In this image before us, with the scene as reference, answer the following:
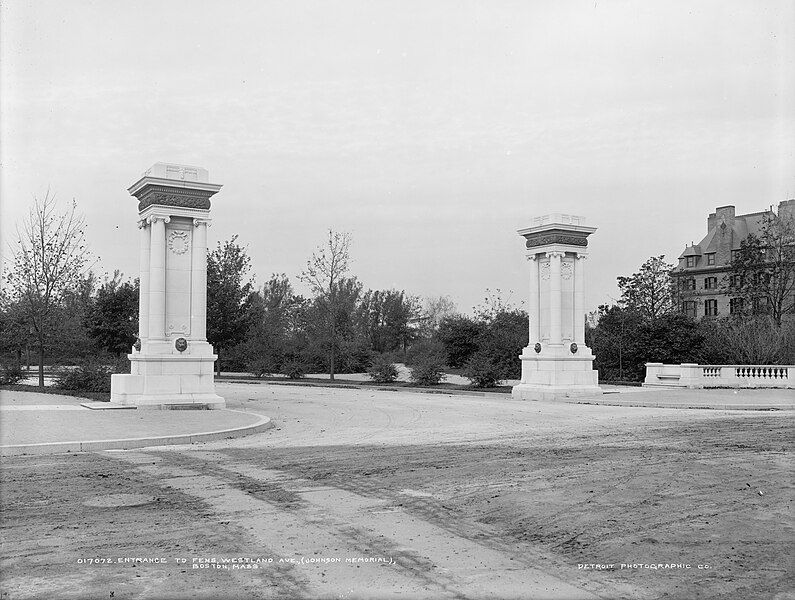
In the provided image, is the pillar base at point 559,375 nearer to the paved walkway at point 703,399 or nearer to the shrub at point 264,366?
the paved walkway at point 703,399

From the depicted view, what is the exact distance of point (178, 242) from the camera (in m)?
22.1

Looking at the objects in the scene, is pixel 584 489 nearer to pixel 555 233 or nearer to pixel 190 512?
pixel 190 512

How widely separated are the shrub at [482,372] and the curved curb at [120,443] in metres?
20.3

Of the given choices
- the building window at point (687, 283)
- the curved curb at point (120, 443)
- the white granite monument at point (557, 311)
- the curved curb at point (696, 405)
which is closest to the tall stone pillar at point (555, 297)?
the white granite monument at point (557, 311)

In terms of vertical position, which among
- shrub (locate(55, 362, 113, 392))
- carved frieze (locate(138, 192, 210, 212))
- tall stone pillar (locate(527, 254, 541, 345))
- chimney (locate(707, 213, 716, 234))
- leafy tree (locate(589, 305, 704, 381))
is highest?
chimney (locate(707, 213, 716, 234))

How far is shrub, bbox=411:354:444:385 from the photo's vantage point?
3788 cm

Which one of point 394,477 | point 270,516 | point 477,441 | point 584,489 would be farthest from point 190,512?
point 477,441

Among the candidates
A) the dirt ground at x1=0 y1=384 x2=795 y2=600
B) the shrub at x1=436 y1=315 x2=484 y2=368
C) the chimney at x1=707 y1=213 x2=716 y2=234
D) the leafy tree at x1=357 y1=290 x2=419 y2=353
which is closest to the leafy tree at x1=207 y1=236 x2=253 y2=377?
the shrub at x1=436 y1=315 x2=484 y2=368

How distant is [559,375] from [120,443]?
63.5 feet

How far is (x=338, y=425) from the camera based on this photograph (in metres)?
17.8

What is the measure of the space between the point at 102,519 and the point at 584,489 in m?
5.27

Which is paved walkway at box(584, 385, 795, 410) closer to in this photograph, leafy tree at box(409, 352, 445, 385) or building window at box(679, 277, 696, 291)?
leafy tree at box(409, 352, 445, 385)

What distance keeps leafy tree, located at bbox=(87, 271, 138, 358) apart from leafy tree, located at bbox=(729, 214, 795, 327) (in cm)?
3866

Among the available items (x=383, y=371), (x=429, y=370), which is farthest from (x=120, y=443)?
(x=383, y=371)
